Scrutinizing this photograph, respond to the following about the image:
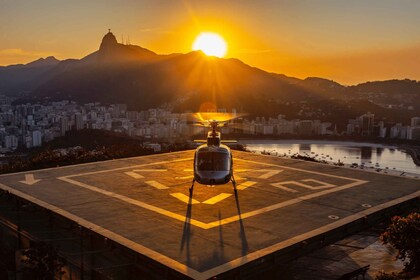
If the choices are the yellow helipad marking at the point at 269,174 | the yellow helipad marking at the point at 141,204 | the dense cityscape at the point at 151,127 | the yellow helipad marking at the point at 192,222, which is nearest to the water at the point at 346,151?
the dense cityscape at the point at 151,127

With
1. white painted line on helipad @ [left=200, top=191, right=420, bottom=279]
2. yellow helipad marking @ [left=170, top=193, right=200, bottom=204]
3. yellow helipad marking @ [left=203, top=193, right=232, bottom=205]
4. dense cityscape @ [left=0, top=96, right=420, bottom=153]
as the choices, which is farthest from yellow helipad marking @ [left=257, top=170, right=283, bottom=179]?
dense cityscape @ [left=0, top=96, right=420, bottom=153]

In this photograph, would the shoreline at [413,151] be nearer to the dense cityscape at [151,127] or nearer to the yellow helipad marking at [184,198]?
the dense cityscape at [151,127]

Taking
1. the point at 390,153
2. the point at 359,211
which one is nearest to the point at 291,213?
the point at 359,211

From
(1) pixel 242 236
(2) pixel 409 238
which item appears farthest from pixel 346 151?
(2) pixel 409 238

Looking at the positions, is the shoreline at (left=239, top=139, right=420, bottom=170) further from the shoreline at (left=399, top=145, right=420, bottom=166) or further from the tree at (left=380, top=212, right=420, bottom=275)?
the tree at (left=380, top=212, right=420, bottom=275)

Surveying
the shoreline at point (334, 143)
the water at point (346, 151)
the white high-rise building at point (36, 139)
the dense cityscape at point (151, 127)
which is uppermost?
the dense cityscape at point (151, 127)
